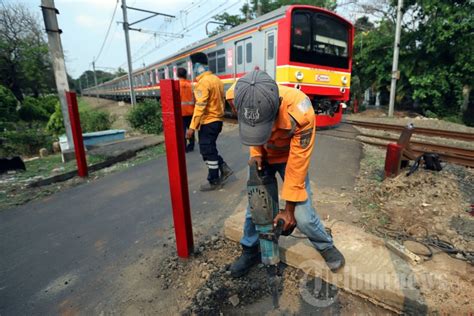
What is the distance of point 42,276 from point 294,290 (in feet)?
7.29

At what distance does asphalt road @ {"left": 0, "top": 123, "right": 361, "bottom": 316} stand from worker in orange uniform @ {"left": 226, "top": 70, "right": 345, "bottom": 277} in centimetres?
118

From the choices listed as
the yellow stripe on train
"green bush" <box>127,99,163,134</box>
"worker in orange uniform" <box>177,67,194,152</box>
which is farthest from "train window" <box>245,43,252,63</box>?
"green bush" <box>127,99,163,134</box>

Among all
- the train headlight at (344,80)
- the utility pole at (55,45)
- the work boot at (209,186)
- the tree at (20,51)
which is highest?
the tree at (20,51)

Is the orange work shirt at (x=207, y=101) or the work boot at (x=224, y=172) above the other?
the orange work shirt at (x=207, y=101)

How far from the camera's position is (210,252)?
2.53 metres

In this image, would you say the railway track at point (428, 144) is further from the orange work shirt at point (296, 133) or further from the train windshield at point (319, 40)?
the orange work shirt at point (296, 133)

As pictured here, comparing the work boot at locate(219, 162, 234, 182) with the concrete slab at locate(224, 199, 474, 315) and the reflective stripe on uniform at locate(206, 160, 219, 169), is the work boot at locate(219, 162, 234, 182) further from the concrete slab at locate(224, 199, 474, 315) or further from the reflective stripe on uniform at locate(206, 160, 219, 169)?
the concrete slab at locate(224, 199, 474, 315)

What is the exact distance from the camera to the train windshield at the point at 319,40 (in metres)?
6.74

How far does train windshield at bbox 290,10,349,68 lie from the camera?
22.1 feet

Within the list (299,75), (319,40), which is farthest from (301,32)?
(299,75)

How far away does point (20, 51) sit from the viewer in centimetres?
2528

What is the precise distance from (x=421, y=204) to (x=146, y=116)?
8512 millimetres

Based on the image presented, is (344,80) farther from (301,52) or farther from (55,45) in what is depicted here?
(55,45)

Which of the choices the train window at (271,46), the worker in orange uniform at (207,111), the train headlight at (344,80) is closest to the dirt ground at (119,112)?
the train window at (271,46)
